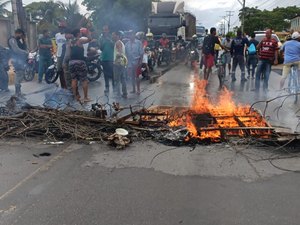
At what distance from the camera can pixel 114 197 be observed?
13.0ft

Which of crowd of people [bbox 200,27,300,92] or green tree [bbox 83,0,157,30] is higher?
green tree [bbox 83,0,157,30]

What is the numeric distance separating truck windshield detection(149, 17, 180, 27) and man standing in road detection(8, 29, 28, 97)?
1386 cm

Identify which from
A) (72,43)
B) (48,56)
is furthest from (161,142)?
(48,56)

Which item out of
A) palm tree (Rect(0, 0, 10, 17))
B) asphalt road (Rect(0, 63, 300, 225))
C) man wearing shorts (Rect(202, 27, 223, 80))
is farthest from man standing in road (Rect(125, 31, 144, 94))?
palm tree (Rect(0, 0, 10, 17))

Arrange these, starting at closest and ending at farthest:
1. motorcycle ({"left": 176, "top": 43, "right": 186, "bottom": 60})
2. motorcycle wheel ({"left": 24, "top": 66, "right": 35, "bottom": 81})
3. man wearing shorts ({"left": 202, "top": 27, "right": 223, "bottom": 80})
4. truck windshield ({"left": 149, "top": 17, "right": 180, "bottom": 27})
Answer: man wearing shorts ({"left": 202, "top": 27, "right": 223, "bottom": 80}) → motorcycle wheel ({"left": 24, "top": 66, "right": 35, "bottom": 81}) → truck windshield ({"left": 149, "top": 17, "right": 180, "bottom": 27}) → motorcycle ({"left": 176, "top": 43, "right": 186, "bottom": 60})

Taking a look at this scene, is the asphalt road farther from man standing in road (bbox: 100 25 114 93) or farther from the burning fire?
man standing in road (bbox: 100 25 114 93)

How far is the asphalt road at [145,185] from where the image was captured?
354 centimetres

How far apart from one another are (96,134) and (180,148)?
60.3 inches

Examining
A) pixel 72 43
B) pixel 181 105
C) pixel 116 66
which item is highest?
pixel 72 43

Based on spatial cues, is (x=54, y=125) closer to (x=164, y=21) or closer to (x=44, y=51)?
(x=44, y=51)

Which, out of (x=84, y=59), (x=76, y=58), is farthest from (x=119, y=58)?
(x=76, y=58)

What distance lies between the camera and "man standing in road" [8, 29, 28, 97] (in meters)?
10.8

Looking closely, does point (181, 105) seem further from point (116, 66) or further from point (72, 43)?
point (72, 43)

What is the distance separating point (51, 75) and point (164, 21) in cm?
1335
